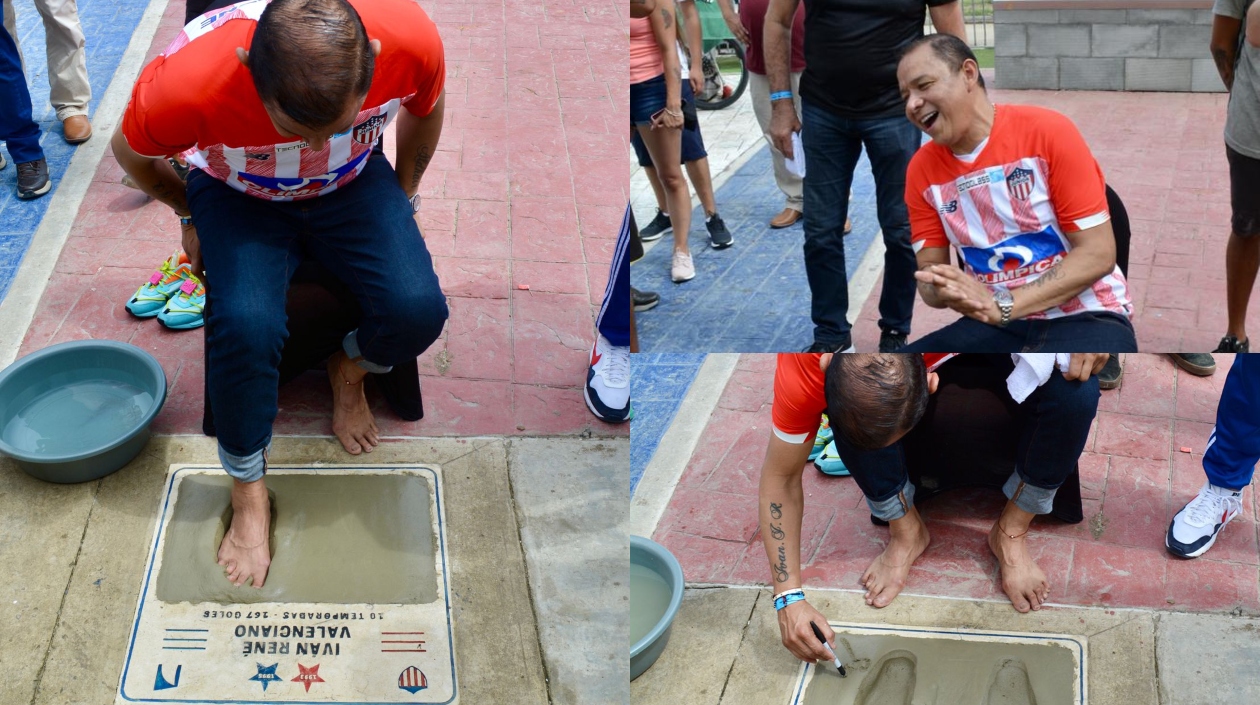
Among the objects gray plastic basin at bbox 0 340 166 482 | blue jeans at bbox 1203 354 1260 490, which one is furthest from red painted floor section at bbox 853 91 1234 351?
gray plastic basin at bbox 0 340 166 482

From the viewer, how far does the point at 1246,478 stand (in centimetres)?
245

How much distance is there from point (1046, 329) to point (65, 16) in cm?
400

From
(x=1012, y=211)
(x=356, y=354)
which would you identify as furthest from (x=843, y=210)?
(x=356, y=354)

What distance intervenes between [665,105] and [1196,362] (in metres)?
1.21

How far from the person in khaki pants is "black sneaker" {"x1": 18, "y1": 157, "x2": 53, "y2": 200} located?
335mm

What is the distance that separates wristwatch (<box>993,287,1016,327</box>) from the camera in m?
1.81

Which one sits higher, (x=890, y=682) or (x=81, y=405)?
(x=81, y=405)

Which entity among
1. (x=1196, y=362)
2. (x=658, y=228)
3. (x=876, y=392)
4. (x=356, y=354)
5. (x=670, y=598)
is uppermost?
(x=658, y=228)

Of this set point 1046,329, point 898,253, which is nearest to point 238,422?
point 898,253

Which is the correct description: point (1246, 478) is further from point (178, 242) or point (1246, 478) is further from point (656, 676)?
point (178, 242)

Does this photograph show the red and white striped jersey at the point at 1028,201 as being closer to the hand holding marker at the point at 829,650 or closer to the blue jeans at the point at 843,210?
the blue jeans at the point at 843,210

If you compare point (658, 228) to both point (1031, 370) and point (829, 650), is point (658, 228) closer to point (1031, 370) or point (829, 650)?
point (1031, 370)

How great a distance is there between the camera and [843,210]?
6.85 feet

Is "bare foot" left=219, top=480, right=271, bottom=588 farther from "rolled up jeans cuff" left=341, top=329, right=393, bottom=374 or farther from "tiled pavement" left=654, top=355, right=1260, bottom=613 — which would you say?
"tiled pavement" left=654, top=355, right=1260, bottom=613
